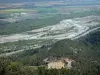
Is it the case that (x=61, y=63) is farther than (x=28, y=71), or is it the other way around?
(x=61, y=63)

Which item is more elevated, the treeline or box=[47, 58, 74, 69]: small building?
the treeline

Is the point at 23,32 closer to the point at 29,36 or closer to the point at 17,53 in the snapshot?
the point at 29,36

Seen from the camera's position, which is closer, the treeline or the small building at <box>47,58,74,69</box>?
the treeline

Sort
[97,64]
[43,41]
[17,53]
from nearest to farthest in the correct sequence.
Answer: [97,64] < [17,53] < [43,41]

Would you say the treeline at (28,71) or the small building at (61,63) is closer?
the treeline at (28,71)

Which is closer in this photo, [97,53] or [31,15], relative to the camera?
[97,53]

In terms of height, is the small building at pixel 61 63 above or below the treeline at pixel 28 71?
below

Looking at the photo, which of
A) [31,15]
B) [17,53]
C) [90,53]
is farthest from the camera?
[31,15]

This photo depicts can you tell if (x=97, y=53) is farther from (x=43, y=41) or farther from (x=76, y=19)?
(x=76, y=19)

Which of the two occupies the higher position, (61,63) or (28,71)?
(28,71)

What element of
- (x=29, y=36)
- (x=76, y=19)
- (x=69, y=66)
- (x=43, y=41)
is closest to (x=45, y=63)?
(x=69, y=66)
